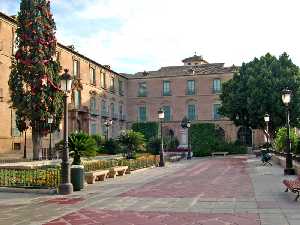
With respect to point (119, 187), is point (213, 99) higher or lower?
higher

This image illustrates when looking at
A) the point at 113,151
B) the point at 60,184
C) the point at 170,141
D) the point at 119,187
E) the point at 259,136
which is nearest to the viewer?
the point at 60,184

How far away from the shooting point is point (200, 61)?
77.4 m

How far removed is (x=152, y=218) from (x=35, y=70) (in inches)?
918

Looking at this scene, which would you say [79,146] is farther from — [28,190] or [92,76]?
[92,76]

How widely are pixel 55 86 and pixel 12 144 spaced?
6.69m

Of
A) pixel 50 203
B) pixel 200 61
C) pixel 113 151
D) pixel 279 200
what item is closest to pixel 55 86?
pixel 113 151

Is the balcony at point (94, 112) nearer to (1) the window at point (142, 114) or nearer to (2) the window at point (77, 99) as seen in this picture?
(2) the window at point (77, 99)

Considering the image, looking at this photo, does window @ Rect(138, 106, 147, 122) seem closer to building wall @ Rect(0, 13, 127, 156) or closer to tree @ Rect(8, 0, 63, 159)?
building wall @ Rect(0, 13, 127, 156)

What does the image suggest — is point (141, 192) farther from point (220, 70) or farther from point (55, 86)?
point (220, 70)

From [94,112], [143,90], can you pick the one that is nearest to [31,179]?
[94,112]

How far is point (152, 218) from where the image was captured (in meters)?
9.34

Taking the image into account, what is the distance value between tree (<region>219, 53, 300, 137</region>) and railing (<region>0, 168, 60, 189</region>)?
98.1 ft

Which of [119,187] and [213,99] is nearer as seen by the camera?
[119,187]

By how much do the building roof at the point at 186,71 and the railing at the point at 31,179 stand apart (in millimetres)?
46830
